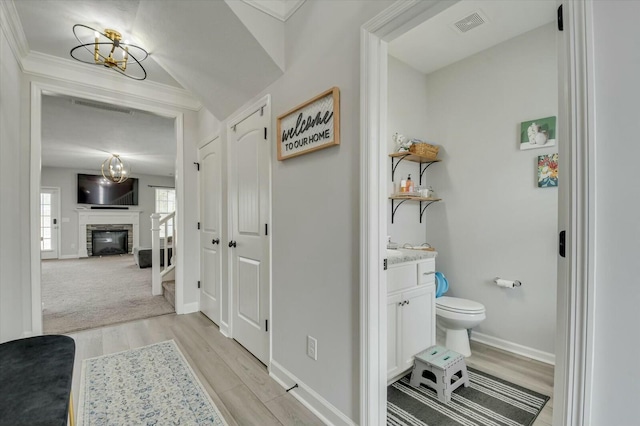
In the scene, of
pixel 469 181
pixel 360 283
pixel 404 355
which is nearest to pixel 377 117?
pixel 360 283

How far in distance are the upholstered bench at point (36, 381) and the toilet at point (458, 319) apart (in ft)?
7.66

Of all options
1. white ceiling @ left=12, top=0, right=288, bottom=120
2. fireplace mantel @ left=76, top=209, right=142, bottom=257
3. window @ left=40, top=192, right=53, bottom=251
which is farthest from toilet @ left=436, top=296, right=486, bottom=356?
window @ left=40, top=192, right=53, bottom=251

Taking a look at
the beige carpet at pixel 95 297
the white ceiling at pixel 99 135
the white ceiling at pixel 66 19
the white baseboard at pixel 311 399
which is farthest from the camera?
the white ceiling at pixel 99 135

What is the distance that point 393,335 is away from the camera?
195cm

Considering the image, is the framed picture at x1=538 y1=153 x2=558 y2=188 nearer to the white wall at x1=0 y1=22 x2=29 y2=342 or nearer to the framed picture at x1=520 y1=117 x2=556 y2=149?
the framed picture at x1=520 y1=117 x2=556 y2=149

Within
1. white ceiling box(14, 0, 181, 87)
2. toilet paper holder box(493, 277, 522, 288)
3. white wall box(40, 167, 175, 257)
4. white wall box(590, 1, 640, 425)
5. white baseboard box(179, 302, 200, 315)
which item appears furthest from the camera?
white wall box(40, 167, 175, 257)

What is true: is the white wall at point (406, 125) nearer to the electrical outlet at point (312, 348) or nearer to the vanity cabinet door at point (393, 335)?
Result: the vanity cabinet door at point (393, 335)

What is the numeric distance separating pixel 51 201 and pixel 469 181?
399 inches

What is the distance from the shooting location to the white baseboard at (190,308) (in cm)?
346

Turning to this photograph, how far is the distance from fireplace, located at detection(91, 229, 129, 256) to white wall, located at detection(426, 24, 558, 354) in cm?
929

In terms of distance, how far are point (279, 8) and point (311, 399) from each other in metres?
2.48

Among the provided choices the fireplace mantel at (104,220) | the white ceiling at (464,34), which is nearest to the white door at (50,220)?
the fireplace mantel at (104,220)

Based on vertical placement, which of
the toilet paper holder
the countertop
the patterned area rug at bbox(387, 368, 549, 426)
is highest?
the countertop

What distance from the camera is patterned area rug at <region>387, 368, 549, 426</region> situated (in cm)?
165
